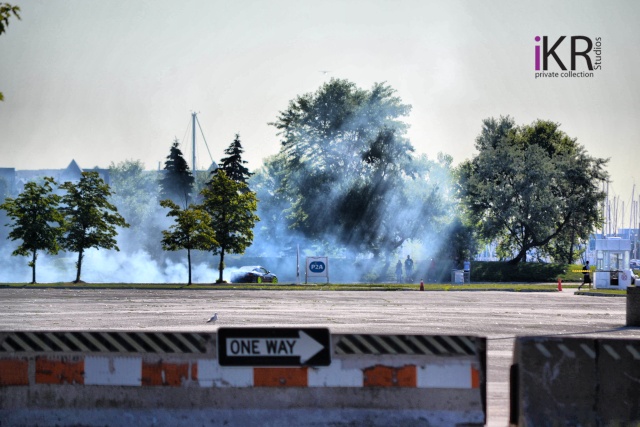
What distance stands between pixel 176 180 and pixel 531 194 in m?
43.8

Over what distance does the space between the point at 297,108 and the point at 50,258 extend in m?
45.9

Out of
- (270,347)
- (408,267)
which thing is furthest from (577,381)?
(408,267)

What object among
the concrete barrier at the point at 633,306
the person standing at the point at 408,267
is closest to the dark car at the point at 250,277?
the person standing at the point at 408,267

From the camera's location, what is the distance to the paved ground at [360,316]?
1897 centimetres

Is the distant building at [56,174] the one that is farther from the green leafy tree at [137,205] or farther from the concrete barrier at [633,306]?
the concrete barrier at [633,306]

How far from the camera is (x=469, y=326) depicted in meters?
20.2

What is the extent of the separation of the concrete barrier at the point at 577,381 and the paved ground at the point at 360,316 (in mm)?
3984

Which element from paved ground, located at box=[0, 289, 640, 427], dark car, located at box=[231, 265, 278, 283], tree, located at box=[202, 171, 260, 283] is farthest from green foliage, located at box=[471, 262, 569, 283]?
paved ground, located at box=[0, 289, 640, 427]

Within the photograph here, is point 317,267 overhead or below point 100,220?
below

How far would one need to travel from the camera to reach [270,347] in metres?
7.91

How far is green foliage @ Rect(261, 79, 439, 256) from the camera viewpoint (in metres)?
68.9

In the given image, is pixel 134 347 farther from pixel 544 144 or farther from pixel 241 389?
pixel 544 144

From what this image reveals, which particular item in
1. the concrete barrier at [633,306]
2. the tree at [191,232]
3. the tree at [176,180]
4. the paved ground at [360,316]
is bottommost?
the paved ground at [360,316]

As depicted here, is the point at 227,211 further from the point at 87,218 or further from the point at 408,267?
the point at 408,267
